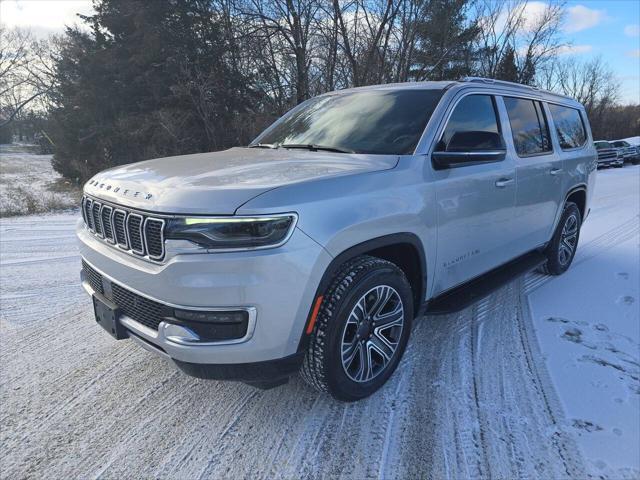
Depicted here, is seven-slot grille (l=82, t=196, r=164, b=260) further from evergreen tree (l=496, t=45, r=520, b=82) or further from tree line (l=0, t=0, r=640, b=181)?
evergreen tree (l=496, t=45, r=520, b=82)

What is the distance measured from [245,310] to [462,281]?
2018mm

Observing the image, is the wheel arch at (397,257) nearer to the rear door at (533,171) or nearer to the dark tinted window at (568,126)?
the rear door at (533,171)

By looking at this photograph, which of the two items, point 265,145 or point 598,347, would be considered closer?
point 598,347

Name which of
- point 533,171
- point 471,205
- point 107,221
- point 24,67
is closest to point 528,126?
point 533,171

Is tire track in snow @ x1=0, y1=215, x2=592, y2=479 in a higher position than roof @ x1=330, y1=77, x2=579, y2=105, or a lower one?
lower

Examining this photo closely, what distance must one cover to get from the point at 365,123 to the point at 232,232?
5.65ft

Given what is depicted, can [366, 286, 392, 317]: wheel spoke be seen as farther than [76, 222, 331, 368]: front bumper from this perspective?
Yes

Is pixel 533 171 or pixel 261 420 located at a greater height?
pixel 533 171

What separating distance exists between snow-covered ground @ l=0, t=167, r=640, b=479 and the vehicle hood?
1273 mm

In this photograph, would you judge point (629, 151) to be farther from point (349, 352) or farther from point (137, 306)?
point (137, 306)

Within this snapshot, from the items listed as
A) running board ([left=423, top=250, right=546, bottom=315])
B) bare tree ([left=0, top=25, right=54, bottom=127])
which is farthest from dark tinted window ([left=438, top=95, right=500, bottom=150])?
bare tree ([left=0, top=25, right=54, bottom=127])

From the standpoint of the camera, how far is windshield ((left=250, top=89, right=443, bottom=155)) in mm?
3061

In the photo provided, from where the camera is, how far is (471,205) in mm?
3217

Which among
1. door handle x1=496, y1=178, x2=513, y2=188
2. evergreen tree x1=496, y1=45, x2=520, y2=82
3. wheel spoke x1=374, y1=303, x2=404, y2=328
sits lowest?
wheel spoke x1=374, y1=303, x2=404, y2=328
